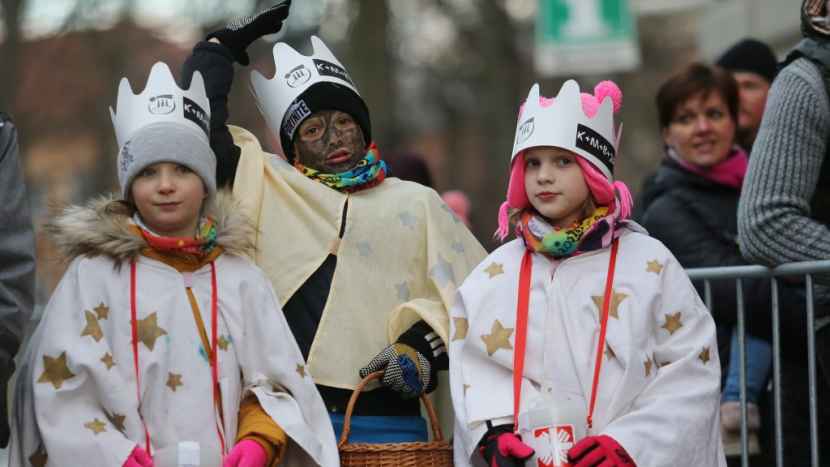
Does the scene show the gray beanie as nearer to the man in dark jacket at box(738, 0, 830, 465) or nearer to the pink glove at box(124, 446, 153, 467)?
the pink glove at box(124, 446, 153, 467)

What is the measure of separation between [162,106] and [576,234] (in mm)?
1609

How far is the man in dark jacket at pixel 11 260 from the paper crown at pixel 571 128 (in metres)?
1.82

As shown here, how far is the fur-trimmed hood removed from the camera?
4793 millimetres

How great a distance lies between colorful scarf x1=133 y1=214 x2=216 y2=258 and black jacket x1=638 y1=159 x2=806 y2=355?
2.40 meters

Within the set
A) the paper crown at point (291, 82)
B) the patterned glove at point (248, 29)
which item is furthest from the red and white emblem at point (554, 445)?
the patterned glove at point (248, 29)

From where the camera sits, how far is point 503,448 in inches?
183

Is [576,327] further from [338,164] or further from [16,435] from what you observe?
[16,435]

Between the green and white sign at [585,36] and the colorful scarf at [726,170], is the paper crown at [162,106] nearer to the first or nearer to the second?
the colorful scarf at [726,170]

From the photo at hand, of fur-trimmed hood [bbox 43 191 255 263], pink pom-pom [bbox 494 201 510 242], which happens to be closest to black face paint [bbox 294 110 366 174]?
fur-trimmed hood [bbox 43 191 255 263]

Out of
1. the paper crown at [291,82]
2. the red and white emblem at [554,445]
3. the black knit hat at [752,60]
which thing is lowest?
the red and white emblem at [554,445]

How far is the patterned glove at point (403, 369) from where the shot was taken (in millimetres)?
5121

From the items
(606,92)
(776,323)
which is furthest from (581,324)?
(776,323)

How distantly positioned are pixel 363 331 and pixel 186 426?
0.97 m

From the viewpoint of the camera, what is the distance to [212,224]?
4.98 meters
